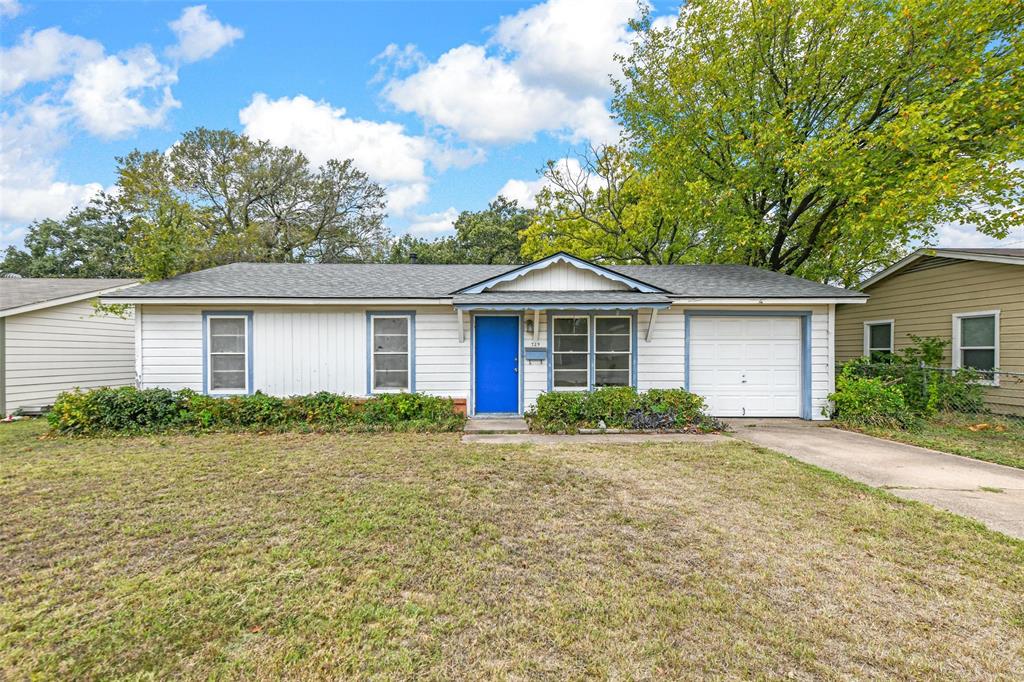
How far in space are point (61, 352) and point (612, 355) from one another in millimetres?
13909

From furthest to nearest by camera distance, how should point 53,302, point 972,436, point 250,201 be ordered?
point 250,201 < point 53,302 < point 972,436

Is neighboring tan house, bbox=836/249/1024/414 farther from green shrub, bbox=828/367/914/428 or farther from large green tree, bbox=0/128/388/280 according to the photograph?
large green tree, bbox=0/128/388/280

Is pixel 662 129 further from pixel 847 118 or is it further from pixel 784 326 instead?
pixel 784 326

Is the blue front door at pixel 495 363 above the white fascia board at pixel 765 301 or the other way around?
the other way around

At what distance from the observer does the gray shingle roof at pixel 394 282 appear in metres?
8.80

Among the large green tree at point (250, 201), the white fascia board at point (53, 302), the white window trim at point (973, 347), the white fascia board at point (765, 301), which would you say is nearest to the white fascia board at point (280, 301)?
the white fascia board at point (53, 302)

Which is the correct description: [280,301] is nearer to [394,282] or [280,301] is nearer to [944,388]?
[394,282]

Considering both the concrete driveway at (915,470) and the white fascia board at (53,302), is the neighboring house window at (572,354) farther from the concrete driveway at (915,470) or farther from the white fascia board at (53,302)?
the white fascia board at (53,302)

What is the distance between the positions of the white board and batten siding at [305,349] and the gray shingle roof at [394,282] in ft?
1.37

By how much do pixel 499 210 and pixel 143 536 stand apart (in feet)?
102

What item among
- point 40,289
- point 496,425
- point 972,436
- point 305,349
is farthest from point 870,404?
point 40,289

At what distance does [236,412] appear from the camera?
7836 millimetres

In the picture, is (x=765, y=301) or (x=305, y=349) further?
(x=305, y=349)

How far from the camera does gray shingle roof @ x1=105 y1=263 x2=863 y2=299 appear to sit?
8805mm
